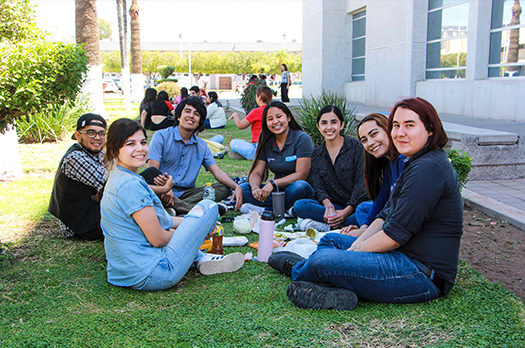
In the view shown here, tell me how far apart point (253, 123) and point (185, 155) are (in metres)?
3.47

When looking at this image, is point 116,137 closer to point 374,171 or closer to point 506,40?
point 374,171

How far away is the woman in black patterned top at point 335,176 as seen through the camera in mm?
4609

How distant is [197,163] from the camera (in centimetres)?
533

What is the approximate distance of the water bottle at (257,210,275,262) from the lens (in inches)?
149

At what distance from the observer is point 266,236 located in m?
3.84

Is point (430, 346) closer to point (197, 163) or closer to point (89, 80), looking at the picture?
point (197, 163)

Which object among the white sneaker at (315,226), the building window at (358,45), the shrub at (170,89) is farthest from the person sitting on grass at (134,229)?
the shrub at (170,89)

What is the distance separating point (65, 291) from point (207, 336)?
1.31 meters

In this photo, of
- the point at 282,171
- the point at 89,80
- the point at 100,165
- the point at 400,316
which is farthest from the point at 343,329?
the point at 89,80

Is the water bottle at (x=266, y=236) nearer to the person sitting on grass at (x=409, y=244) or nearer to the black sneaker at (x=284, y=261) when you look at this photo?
the black sneaker at (x=284, y=261)

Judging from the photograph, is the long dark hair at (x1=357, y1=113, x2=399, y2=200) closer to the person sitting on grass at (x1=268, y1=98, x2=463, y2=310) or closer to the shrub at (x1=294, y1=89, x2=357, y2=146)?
the person sitting on grass at (x1=268, y1=98, x2=463, y2=310)

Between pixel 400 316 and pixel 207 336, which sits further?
pixel 400 316

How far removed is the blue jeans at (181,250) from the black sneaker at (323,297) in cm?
85

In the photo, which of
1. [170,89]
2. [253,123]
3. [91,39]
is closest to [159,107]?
[91,39]
